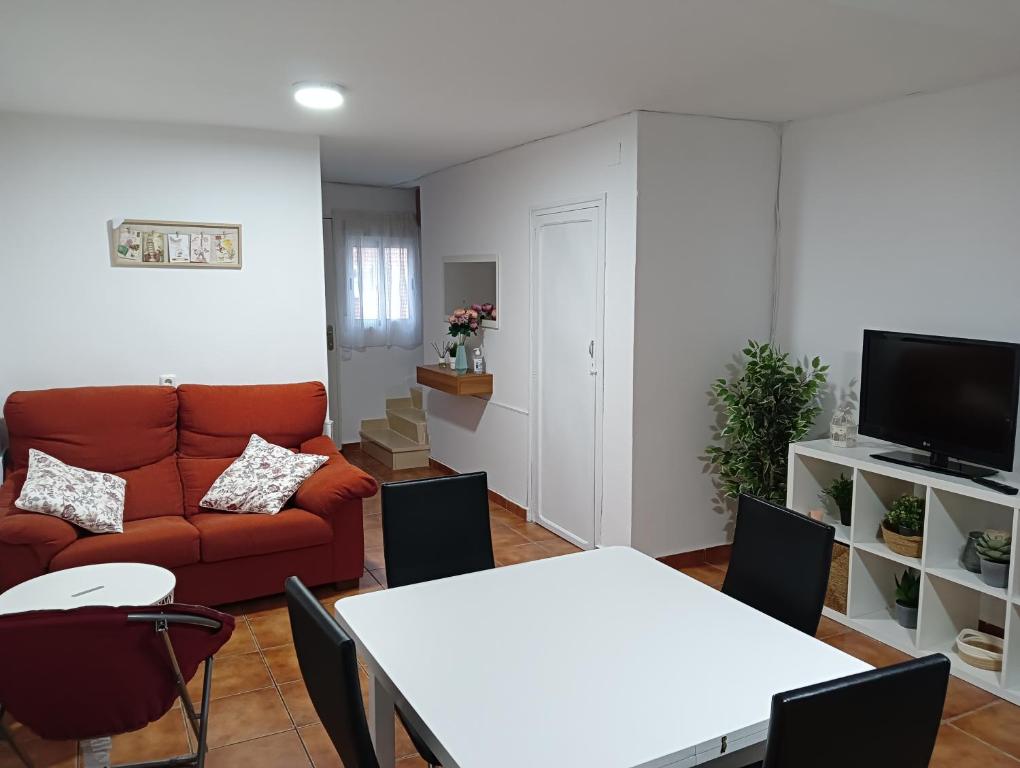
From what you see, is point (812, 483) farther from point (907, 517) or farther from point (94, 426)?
point (94, 426)

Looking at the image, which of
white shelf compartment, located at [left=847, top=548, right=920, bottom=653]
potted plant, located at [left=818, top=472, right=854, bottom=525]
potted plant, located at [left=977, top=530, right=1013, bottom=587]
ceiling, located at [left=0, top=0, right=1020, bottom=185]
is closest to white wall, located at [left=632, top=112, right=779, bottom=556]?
ceiling, located at [left=0, top=0, right=1020, bottom=185]

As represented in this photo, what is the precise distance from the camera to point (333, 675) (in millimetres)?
1646

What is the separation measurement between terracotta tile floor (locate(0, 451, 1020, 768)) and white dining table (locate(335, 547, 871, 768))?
0.85 meters

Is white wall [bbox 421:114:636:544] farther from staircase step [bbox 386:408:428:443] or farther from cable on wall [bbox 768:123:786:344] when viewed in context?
cable on wall [bbox 768:123:786:344]

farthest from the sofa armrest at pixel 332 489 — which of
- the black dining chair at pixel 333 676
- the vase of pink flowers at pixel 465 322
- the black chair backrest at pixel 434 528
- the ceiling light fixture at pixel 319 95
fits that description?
the black dining chair at pixel 333 676

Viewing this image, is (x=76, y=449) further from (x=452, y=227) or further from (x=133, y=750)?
Answer: (x=452, y=227)

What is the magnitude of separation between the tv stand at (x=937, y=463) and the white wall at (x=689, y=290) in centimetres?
106

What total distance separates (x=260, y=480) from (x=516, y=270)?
219 centimetres

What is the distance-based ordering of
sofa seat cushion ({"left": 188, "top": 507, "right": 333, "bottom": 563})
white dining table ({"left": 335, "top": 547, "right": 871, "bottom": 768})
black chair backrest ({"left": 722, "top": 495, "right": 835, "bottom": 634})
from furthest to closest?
sofa seat cushion ({"left": 188, "top": 507, "right": 333, "bottom": 563})
black chair backrest ({"left": 722, "top": 495, "right": 835, "bottom": 634})
white dining table ({"left": 335, "top": 547, "right": 871, "bottom": 768})

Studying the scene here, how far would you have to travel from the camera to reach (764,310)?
4.52 metres

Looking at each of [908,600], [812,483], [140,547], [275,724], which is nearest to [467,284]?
[812,483]

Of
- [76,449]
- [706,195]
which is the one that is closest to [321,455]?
[76,449]

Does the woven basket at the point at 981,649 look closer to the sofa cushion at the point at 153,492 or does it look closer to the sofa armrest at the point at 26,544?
the sofa cushion at the point at 153,492

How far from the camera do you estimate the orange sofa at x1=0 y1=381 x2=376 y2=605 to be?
3635 millimetres
